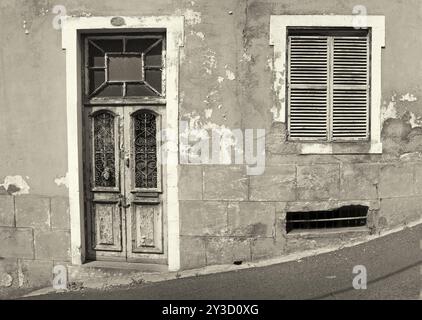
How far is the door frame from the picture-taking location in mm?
5906

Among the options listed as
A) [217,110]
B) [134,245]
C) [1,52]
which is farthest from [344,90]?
[1,52]

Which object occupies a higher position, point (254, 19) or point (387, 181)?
point (254, 19)

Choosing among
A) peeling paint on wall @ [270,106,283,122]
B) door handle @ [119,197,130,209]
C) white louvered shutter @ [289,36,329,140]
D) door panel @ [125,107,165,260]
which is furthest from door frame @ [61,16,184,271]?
white louvered shutter @ [289,36,329,140]

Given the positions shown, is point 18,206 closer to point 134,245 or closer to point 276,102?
point 134,245

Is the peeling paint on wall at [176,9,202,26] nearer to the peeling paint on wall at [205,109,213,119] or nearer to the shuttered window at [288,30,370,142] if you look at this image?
the peeling paint on wall at [205,109,213,119]

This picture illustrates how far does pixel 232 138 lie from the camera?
5922 millimetres

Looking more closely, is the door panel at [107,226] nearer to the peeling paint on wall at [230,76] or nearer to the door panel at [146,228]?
the door panel at [146,228]

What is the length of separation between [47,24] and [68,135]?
1598 millimetres

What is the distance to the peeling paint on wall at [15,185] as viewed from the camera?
624 cm

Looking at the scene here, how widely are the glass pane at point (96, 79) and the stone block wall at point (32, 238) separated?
170 cm

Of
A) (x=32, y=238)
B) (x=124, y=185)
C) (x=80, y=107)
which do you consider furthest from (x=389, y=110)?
(x=32, y=238)

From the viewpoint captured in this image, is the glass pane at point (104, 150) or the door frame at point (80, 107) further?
the glass pane at point (104, 150)

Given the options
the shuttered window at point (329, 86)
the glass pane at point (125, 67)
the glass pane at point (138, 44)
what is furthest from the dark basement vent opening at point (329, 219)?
the glass pane at point (138, 44)

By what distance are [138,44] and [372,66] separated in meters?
3.34
